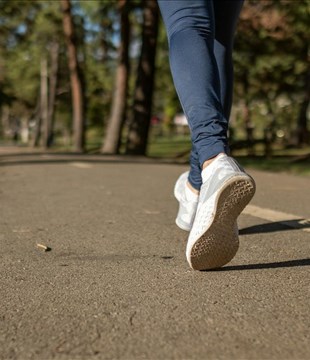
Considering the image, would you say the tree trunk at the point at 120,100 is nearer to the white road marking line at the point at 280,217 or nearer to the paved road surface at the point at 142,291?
the white road marking line at the point at 280,217

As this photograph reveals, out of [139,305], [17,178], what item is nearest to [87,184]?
[17,178]

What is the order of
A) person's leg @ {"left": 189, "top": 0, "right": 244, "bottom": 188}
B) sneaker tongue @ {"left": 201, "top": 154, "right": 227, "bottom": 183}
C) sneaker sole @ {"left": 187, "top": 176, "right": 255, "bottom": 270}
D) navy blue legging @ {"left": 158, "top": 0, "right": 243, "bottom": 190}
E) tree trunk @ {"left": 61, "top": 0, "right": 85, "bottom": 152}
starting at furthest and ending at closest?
tree trunk @ {"left": 61, "top": 0, "right": 85, "bottom": 152}, person's leg @ {"left": 189, "top": 0, "right": 244, "bottom": 188}, navy blue legging @ {"left": 158, "top": 0, "right": 243, "bottom": 190}, sneaker tongue @ {"left": 201, "top": 154, "right": 227, "bottom": 183}, sneaker sole @ {"left": 187, "top": 176, "right": 255, "bottom": 270}

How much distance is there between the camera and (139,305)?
183 cm

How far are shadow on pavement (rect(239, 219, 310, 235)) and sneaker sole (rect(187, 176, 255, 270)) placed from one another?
1.00m

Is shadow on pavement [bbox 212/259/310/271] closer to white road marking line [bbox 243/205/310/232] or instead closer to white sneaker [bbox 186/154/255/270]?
white sneaker [bbox 186/154/255/270]

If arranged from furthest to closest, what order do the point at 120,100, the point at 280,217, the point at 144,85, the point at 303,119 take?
the point at 303,119, the point at 120,100, the point at 144,85, the point at 280,217

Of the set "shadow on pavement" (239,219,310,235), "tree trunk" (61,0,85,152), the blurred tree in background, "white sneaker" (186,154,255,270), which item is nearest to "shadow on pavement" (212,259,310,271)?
"white sneaker" (186,154,255,270)

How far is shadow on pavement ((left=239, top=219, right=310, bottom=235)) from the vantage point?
317 centimetres

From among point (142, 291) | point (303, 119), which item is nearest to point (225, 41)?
point (142, 291)

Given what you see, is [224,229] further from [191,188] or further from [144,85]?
[144,85]

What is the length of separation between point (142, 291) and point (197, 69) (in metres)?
1.02

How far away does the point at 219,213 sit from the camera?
6.79ft

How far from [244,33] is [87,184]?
19988 millimetres

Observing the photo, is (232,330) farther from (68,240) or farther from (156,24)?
(156,24)
